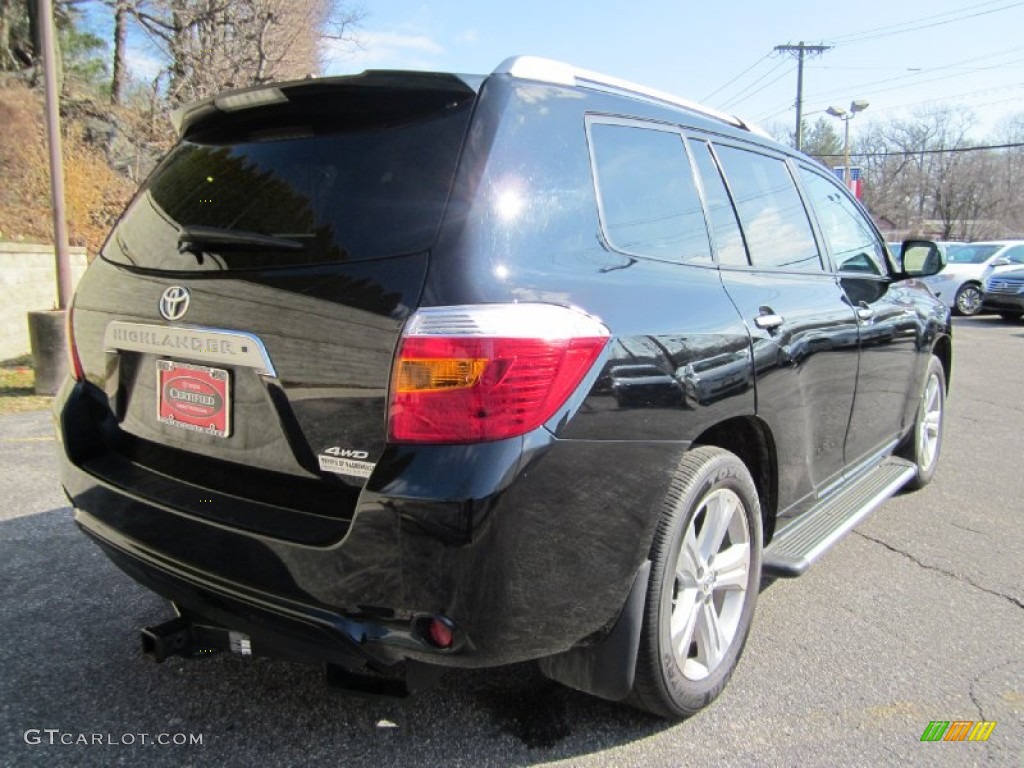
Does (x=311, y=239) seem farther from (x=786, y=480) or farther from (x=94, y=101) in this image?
(x=94, y=101)

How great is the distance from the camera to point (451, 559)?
173cm

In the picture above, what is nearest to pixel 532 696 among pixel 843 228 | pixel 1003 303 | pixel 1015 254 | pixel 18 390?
pixel 843 228

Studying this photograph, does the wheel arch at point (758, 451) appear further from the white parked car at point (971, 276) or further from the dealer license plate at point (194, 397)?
the white parked car at point (971, 276)

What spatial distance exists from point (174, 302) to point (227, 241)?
0.23 metres

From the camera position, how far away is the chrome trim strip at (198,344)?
196cm

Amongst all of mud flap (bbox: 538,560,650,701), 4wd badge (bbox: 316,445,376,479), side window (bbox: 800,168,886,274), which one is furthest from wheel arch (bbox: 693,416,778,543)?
side window (bbox: 800,168,886,274)

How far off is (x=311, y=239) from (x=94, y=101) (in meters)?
22.0

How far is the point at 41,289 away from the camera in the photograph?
9.81 m

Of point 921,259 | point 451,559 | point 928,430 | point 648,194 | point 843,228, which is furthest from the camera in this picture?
point 928,430

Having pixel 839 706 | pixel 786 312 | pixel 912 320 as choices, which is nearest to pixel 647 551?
pixel 839 706

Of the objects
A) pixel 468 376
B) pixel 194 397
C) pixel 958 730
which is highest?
pixel 468 376

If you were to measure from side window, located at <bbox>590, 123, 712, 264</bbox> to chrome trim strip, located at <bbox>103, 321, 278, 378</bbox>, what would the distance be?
1005mm

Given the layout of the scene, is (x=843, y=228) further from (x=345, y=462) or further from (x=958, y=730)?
(x=345, y=462)

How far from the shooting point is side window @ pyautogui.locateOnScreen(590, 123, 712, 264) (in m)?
2.25
